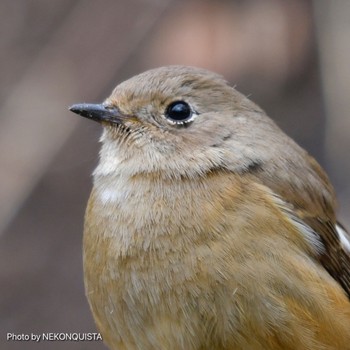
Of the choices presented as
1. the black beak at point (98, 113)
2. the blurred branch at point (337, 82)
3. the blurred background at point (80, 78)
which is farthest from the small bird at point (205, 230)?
the blurred background at point (80, 78)

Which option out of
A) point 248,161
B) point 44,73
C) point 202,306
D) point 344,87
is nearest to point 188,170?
point 248,161

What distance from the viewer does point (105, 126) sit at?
5.39 metres

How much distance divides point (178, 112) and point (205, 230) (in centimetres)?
76

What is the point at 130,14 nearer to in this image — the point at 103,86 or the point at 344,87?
the point at 103,86

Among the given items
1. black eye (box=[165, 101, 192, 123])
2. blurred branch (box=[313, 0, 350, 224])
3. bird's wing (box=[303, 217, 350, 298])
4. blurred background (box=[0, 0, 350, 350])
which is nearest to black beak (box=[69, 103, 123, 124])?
black eye (box=[165, 101, 192, 123])

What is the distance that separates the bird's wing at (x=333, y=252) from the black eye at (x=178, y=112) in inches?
31.1

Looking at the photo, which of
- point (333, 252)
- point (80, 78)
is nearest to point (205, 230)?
point (333, 252)

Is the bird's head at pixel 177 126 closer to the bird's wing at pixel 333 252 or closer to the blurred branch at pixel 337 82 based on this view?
the bird's wing at pixel 333 252

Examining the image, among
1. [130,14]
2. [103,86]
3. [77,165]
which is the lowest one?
[77,165]

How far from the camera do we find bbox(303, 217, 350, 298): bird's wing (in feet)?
17.6

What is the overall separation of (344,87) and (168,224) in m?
3.79

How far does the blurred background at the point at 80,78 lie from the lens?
9.30 m

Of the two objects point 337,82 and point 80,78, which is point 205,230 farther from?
point 80,78

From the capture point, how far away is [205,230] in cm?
492
